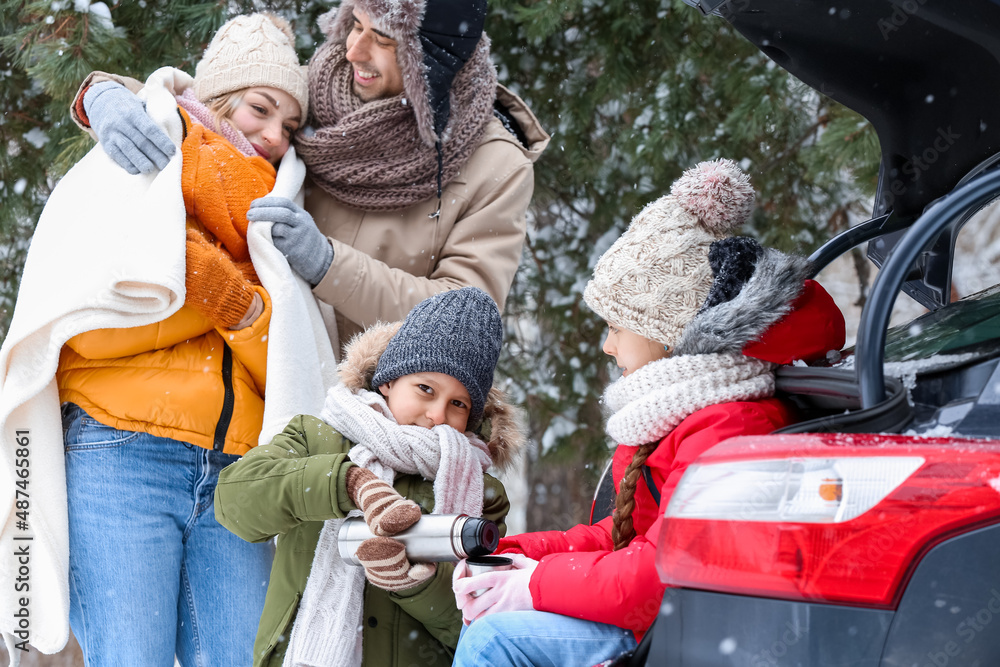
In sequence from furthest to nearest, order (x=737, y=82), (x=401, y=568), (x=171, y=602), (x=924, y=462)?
(x=737, y=82) < (x=171, y=602) < (x=401, y=568) < (x=924, y=462)

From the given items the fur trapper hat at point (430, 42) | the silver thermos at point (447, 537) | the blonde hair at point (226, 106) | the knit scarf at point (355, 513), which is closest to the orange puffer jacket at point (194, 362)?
the blonde hair at point (226, 106)

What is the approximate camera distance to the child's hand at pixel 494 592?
1712 millimetres

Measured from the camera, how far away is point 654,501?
181 cm

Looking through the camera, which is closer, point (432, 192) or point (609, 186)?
point (432, 192)

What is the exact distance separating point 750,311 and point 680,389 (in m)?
0.20

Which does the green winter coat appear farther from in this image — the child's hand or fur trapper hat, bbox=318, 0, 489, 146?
fur trapper hat, bbox=318, 0, 489, 146

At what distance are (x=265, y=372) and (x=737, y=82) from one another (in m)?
2.72

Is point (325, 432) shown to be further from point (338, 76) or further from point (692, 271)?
point (338, 76)

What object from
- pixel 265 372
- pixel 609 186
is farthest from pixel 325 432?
pixel 609 186

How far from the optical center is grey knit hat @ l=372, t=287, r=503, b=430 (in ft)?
7.52

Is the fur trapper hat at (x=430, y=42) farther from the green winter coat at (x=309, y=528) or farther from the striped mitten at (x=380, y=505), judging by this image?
the striped mitten at (x=380, y=505)

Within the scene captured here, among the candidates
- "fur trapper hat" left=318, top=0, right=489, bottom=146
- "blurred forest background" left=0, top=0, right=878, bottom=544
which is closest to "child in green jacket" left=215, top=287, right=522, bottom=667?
"fur trapper hat" left=318, top=0, right=489, bottom=146

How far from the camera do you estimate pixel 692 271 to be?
1.93m

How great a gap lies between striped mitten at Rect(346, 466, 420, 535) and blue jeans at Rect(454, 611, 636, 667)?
302mm
